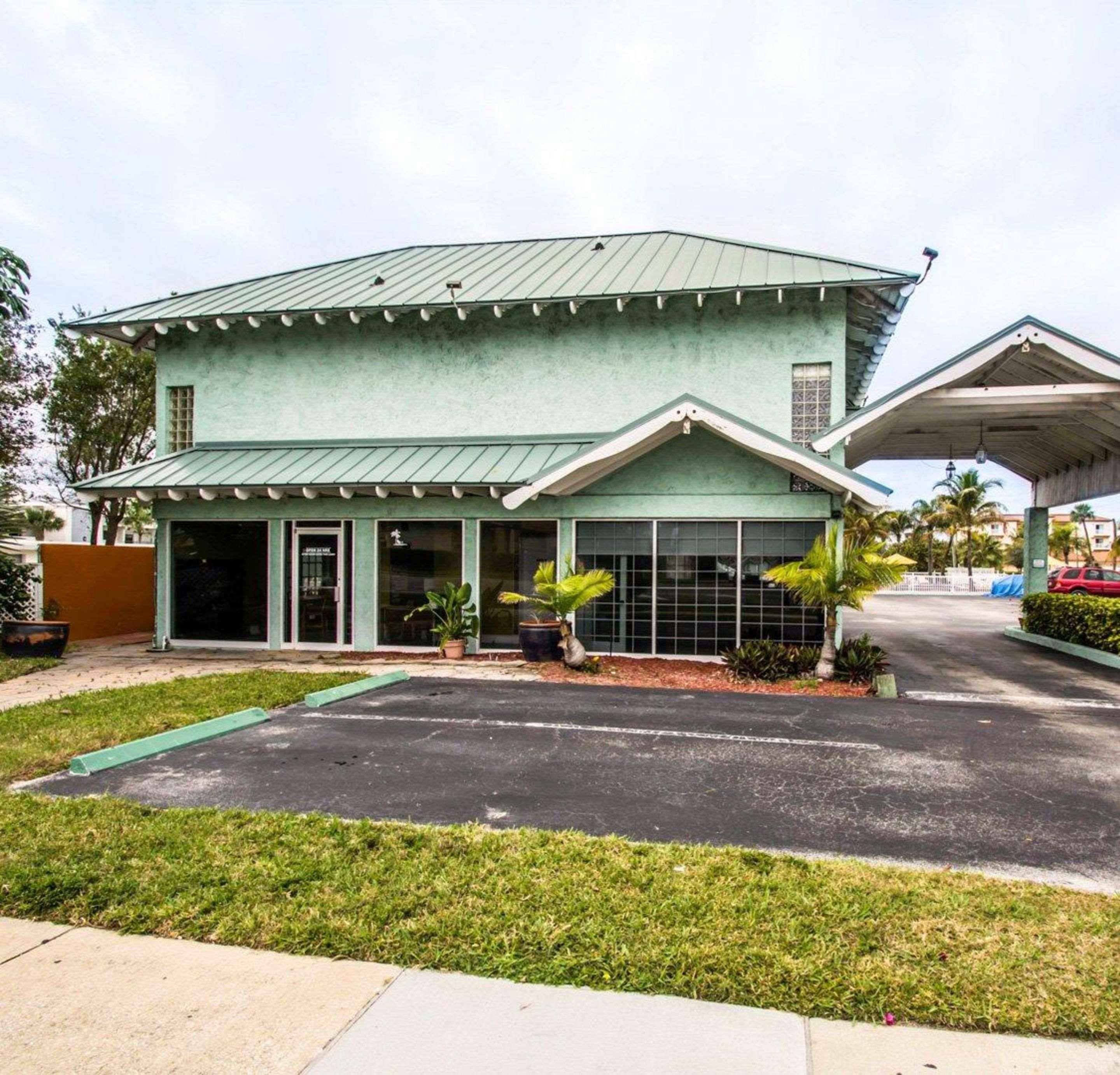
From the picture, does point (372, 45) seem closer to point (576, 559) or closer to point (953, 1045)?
point (576, 559)

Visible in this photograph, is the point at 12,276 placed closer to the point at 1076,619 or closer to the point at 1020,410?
the point at 1020,410

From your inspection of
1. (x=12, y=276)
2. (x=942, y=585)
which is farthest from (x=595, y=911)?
(x=942, y=585)

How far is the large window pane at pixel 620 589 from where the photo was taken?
14047 millimetres

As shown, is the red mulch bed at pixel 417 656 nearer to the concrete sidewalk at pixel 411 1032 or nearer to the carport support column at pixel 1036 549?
the concrete sidewalk at pixel 411 1032

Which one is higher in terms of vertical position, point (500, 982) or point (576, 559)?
point (576, 559)

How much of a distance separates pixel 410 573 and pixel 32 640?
6.88 meters

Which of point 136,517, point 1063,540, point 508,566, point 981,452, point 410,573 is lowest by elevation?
point 410,573

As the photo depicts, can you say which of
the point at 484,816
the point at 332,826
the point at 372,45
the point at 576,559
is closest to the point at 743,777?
the point at 484,816

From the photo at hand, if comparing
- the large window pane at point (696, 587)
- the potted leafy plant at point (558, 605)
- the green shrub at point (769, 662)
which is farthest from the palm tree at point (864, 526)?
the potted leafy plant at point (558, 605)

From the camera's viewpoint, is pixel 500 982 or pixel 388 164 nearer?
pixel 500 982

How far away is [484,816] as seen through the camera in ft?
18.6

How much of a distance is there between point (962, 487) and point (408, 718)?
5405 cm

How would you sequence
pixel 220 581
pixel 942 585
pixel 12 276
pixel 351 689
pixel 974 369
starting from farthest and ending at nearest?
pixel 942 585
pixel 220 581
pixel 12 276
pixel 974 369
pixel 351 689

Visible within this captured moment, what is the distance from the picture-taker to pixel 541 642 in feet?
43.9
